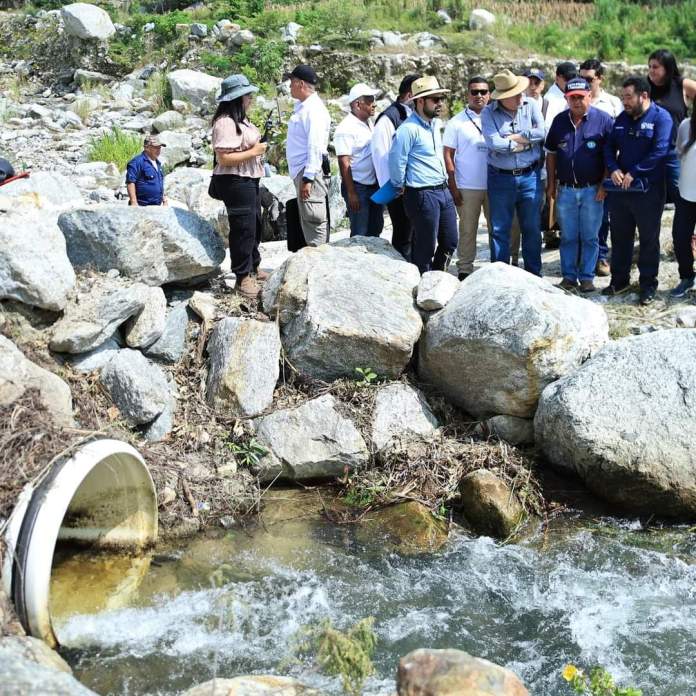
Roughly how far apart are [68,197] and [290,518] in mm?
3712

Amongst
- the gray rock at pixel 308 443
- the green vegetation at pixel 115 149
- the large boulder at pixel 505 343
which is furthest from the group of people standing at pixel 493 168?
the green vegetation at pixel 115 149

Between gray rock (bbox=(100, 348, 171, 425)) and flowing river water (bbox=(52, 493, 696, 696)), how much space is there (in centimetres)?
101

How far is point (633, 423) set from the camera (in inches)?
208

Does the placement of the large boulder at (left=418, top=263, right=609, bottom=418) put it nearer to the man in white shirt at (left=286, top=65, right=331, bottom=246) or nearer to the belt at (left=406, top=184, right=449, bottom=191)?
the belt at (left=406, top=184, right=449, bottom=191)

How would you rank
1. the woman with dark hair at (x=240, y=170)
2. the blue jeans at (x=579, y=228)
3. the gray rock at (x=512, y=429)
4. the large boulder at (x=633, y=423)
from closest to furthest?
the large boulder at (x=633, y=423) → the gray rock at (x=512, y=429) → the woman with dark hair at (x=240, y=170) → the blue jeans at (x=579, y=228)

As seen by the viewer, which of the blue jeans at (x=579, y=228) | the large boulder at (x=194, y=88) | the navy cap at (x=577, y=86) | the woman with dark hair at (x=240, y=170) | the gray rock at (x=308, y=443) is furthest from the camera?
the large boulder at (x=194, y=88)

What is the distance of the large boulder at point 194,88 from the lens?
47.9 feet

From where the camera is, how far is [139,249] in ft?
20.4

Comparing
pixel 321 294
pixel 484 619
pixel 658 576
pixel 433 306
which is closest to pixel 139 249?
pixel 321 294

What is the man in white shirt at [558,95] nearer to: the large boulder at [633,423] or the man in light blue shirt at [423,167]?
the man in light blue shirt at [423,167]

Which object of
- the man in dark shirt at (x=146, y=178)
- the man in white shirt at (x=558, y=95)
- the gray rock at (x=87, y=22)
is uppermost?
the gray rock at (x=87, y=22)

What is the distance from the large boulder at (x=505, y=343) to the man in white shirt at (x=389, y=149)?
125 centimetres

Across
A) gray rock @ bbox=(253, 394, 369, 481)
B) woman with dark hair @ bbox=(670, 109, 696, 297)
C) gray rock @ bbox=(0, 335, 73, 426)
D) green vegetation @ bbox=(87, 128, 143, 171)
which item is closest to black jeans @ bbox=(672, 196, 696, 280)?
woman with dark hair @ bbox=(670, 109, 696, 297)

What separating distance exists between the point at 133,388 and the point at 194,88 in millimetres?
10292
